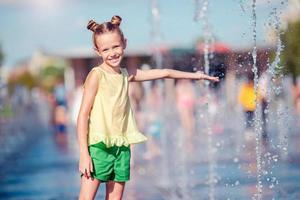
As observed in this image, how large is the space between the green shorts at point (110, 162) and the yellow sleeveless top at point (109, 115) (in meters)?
0.03

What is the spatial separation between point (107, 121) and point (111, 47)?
37 cm

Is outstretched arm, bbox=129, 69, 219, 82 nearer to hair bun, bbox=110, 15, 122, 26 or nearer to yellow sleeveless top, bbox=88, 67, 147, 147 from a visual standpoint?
yellow sleeveless top, bbox=88, 67, 147, 147

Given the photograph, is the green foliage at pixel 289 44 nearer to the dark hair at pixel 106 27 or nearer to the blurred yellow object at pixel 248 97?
the blurred yellow object at pixel 248 97

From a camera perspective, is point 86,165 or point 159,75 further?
point 159,75

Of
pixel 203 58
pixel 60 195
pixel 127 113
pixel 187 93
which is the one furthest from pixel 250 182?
pixel 187 93

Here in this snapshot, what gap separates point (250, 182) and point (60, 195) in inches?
64.9

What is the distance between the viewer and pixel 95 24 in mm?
4477

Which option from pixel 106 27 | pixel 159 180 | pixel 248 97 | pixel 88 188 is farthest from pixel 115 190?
pixel 248 97

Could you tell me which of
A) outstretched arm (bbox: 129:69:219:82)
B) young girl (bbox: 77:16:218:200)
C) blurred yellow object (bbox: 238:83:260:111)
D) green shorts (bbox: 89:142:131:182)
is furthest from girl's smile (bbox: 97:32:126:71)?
blurred yellow object (bbox: 238:83:260:111)

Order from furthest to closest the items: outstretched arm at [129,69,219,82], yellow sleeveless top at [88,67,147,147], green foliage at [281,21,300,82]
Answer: green foliage at [281,21,300,82], outstretched arm at [129,69,219,82], yellow sleeveless top at [88,67,147,147]

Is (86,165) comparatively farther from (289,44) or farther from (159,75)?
(289,44)

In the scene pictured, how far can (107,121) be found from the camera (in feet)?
14.6

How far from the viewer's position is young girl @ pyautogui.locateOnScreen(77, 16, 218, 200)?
173 inches

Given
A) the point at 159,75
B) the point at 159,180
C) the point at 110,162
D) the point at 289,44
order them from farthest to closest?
the point at 289,44 → the point at 159,180 → the point at 159,75 → the point at 110,162
